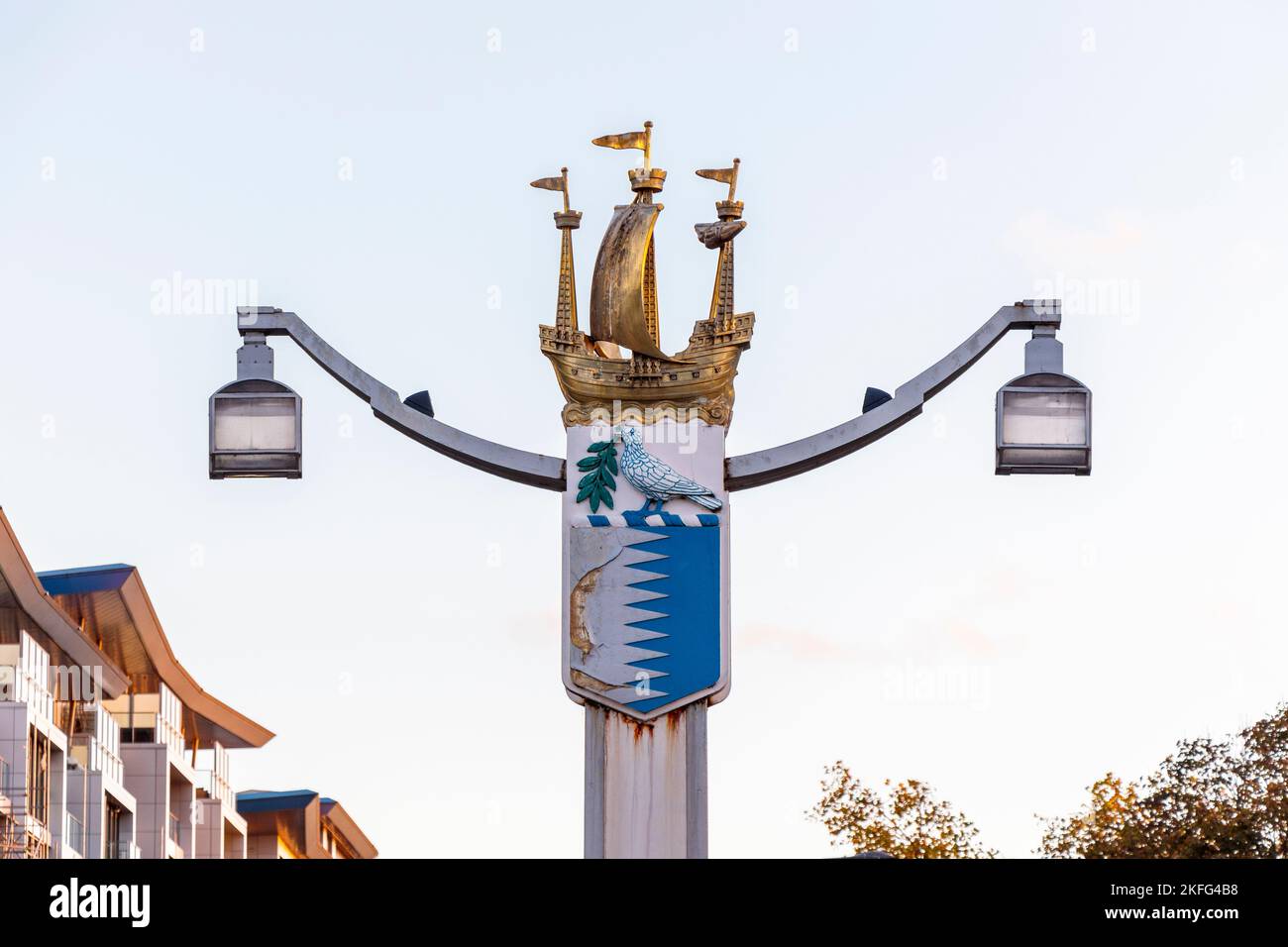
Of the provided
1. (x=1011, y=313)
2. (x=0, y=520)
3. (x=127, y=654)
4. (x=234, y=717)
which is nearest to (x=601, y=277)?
(x=1011, y=313)

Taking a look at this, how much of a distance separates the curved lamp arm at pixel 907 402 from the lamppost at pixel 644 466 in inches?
0.5

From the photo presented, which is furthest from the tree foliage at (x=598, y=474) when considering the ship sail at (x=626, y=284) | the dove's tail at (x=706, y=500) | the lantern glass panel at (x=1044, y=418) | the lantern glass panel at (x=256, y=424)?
the lantern glass panel at (x=1044, y=418)

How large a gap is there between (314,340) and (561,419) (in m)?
1.79

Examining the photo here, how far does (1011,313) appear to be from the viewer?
66.9 ft

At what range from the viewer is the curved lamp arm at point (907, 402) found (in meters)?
20.3

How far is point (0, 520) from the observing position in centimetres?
6081

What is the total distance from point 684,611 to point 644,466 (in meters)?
1.06

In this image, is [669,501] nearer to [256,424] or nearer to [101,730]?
[256,424]

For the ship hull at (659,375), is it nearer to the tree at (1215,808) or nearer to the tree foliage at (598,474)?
the tree foliage at (598,474)
